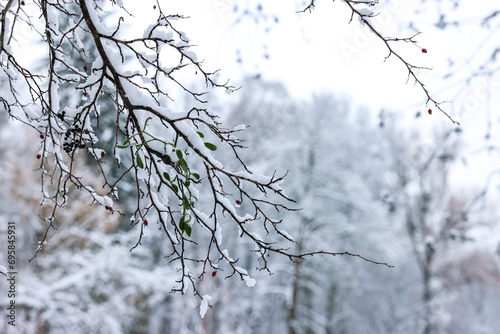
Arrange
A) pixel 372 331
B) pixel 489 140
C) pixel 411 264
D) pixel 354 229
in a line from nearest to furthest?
pixel 489 140
pixel 354 229
pixel 372 331
pixel 411 264

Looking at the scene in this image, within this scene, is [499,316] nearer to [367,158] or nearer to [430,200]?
[367,158]

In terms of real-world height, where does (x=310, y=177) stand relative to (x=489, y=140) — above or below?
above

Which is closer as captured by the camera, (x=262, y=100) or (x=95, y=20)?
(x=95, y=20)

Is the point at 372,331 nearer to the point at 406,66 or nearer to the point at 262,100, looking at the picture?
the point at 262,100

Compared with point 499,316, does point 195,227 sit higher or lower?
lower

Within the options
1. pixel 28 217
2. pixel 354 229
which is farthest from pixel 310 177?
pixel 28 217

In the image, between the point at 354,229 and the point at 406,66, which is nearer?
the point at 406,66

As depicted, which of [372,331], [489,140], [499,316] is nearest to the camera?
[489,140]

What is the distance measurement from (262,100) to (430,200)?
952 centimetres

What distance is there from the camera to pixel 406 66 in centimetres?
160

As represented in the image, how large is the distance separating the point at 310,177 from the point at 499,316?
66.6 ft

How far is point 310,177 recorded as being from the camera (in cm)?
1252

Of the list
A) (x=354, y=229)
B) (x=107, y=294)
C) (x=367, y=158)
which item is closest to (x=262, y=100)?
(x=367, y=158)

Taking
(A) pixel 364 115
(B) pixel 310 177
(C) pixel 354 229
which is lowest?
(C) pixel 354 229
